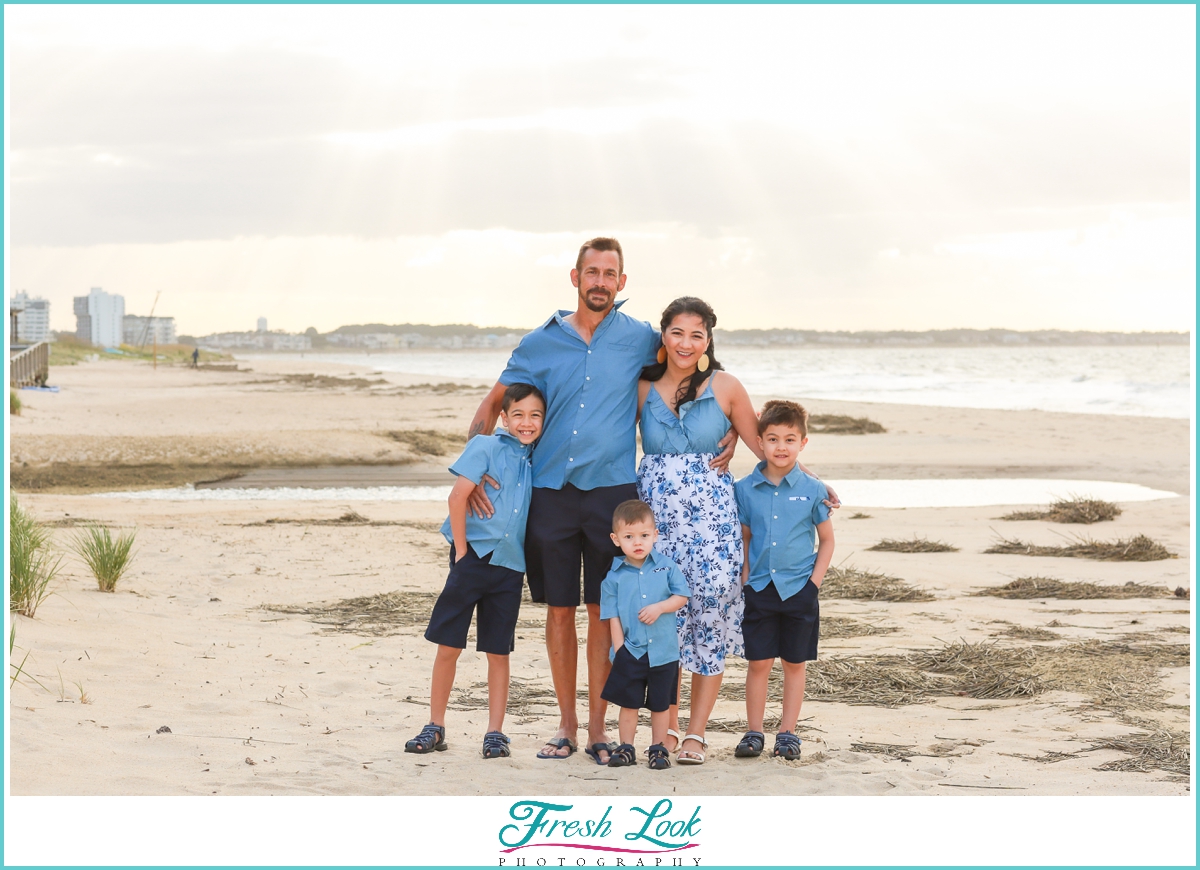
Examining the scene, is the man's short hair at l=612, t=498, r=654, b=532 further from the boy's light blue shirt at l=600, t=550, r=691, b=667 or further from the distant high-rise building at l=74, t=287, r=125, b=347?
the distant high-rise building at l=74, t=287, r=125, b=347

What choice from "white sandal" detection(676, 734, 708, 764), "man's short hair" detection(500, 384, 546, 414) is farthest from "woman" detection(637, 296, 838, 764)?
"man's short hair" detection(500, 384, 546, 414)

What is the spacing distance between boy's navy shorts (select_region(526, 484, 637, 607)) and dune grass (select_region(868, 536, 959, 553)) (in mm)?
6377

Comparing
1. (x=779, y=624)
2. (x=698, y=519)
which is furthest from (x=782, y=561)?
(x=698, y=519)

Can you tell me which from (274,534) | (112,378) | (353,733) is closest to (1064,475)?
(274,534)

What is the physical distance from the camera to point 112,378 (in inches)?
1820

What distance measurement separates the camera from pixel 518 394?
486cm

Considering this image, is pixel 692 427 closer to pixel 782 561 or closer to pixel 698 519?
pixel 698 519

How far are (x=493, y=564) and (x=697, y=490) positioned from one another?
38.8 inches

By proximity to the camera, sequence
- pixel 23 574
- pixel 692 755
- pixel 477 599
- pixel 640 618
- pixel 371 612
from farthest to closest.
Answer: pixel 371 612
pixel 23 574
pixel 477 599
pixel 692 755
pixel 640 618

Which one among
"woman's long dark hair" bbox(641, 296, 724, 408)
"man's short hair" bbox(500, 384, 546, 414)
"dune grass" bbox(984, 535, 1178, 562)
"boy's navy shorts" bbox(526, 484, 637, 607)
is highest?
"woman's long dark hair" bbox(641, 296, 724, 408)

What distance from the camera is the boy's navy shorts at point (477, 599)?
192 inches

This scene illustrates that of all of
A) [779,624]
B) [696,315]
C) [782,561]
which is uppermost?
[696,315]

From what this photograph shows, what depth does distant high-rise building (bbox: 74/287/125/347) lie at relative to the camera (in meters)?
184

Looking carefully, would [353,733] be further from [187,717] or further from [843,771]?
[843,771]
